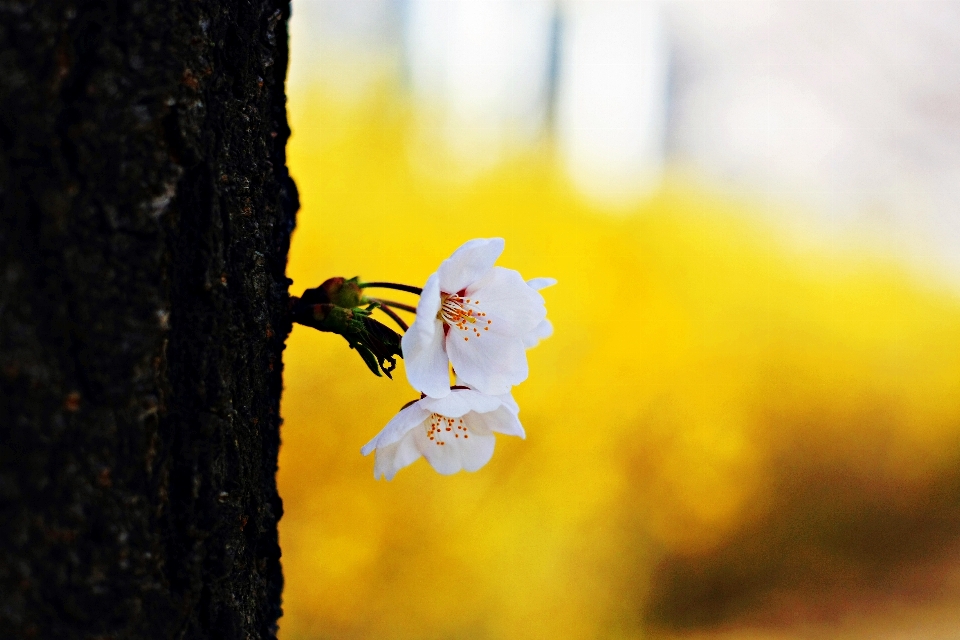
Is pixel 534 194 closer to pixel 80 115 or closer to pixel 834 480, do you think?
pixel 834 480

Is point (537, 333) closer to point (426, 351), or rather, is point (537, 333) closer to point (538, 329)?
point (538, 329)

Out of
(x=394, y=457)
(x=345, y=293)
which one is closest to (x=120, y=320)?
(x=345, y=293)

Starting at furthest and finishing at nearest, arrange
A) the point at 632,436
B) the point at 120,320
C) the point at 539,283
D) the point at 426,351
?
the point at 632,436, the point at 539,283, the point at 426,351, the point at 120,320

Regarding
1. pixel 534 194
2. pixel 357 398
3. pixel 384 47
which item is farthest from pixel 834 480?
pixel 384 47

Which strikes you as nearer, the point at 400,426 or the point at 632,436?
the point at 400,426

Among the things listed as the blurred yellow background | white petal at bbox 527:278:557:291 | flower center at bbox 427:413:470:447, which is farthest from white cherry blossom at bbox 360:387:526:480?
the blurred yellow background

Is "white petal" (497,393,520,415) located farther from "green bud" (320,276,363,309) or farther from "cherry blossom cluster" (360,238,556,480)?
"green bud" (320,276,363,309)

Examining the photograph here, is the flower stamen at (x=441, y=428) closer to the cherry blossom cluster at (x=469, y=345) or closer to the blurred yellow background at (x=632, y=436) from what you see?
the cherry blossom cluster at (x=469, y=345)
